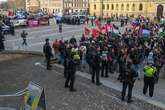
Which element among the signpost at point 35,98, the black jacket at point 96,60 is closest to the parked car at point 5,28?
the black jacket at point 96,60

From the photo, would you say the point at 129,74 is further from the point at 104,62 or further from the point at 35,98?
the point at 35,98

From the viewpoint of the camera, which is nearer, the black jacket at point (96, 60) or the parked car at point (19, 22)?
the black jacket at point (96, 60)

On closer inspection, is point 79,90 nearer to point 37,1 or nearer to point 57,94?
point 57,94

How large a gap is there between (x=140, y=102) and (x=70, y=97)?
108 inches

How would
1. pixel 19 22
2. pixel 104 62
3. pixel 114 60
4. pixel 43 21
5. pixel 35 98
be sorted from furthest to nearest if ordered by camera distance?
pixel 43 21, pixel 19 22, pixel 114 60, pixel 104 62, pixel 35 98

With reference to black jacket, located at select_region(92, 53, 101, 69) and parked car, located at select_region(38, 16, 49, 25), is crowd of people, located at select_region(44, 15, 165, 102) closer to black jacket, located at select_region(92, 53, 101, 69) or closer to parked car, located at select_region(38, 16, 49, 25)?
black jacket, located at select_region(92, 53, 101, 69)

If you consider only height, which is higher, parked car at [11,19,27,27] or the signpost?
the signpost

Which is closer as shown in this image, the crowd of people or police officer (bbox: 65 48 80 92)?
the crowd of people

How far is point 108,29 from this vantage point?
88.1 feet

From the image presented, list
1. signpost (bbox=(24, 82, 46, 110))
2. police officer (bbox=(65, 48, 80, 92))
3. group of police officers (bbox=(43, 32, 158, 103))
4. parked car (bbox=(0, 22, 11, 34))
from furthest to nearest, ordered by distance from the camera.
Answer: parked car (bbox=(0, 22, 11, 34)), police officer (bbox=(65, 48, 80, 92)), group of police officers (bbox=(43, 32, 158, 103)), signpost (bbox=(24, 82, 46, 110))

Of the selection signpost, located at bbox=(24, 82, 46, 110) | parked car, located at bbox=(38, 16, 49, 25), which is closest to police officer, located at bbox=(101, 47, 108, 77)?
signpost, located at bbox=(24, 82, 46, 110)

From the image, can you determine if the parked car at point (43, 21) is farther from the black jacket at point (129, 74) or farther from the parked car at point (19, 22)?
the black jacket at point (129, 74)

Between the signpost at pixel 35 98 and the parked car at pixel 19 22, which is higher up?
the signpost at pixel 35 98

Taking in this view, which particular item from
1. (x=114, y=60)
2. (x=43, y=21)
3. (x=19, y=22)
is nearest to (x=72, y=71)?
(x=114, y=60)
